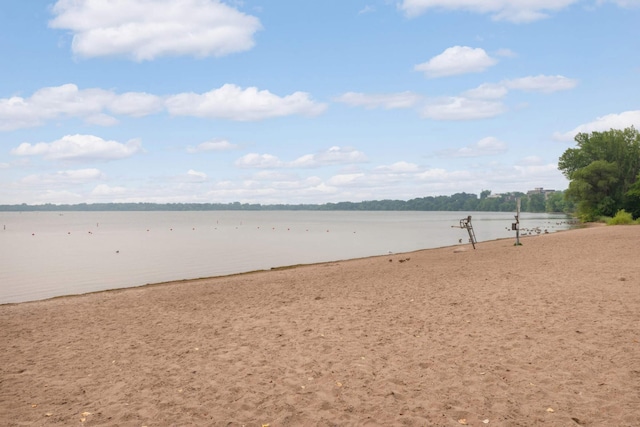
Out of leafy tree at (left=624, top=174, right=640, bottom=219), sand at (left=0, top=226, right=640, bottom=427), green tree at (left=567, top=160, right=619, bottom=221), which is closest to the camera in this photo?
sand at (left=0, top=226, right=640, bottom=427)

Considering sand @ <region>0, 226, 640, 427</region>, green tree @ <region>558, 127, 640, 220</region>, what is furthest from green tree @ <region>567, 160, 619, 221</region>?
sand @ <region>0, 226, 640, 427</region>

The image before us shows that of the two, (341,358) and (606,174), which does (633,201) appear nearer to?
(606,174)

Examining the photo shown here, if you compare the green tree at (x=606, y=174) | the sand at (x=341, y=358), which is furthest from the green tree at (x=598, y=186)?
the sand at (x=341, y=358)

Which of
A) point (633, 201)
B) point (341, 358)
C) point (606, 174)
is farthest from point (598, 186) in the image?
point (341, 358)

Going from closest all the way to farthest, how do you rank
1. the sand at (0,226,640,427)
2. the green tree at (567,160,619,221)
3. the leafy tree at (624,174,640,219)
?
the sand at (0,226,640,427) → the leafy tree at (624,174,640,219) → the green tree at (567,160,619,221)

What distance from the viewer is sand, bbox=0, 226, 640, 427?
731 centimetres

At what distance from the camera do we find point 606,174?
71312 millimetres

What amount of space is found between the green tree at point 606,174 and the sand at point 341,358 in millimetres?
62574

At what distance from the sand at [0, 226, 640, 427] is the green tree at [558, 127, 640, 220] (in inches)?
2464

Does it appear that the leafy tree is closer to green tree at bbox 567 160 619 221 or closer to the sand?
green tree at bbox 567 160 619 221

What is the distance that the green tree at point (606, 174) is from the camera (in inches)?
2827

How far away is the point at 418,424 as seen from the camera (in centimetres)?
672

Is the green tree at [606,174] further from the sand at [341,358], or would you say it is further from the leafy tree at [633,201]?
the sand at [341,358]

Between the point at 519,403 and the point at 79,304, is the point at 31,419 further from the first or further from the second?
the point at 79,304
